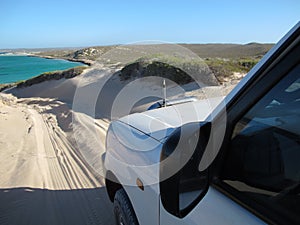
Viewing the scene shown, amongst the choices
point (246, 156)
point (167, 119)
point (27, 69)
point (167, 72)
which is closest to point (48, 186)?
point (167, 119)

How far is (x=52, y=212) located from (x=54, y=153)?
289 centimetres

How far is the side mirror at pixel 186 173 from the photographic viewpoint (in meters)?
1.36

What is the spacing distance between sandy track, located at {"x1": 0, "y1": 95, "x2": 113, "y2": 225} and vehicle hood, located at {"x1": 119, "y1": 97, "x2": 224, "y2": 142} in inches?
63.7

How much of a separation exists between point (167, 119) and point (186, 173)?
1.27 m

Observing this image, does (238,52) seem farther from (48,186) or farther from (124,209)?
(124,209)

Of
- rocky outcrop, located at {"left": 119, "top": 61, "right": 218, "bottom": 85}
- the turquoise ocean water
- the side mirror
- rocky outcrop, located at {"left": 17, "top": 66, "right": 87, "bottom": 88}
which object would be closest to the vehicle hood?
the side mirror

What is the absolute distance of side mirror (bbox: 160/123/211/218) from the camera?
4.45ft

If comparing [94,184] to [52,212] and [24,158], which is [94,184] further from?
[24,158]

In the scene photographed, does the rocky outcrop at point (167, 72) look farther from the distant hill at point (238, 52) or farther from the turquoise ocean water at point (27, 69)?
the turquoise ocean water at point (27, 69)

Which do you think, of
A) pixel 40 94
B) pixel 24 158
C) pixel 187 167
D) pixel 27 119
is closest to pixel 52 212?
pixel 24 158

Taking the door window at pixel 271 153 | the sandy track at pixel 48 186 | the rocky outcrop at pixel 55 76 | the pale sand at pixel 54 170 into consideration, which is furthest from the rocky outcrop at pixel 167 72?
the door window at pixel 271 153

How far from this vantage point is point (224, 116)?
131cm

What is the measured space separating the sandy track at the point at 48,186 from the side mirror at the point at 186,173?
8.23ft

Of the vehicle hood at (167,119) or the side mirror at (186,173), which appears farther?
the vehicle hood at (167,119)
